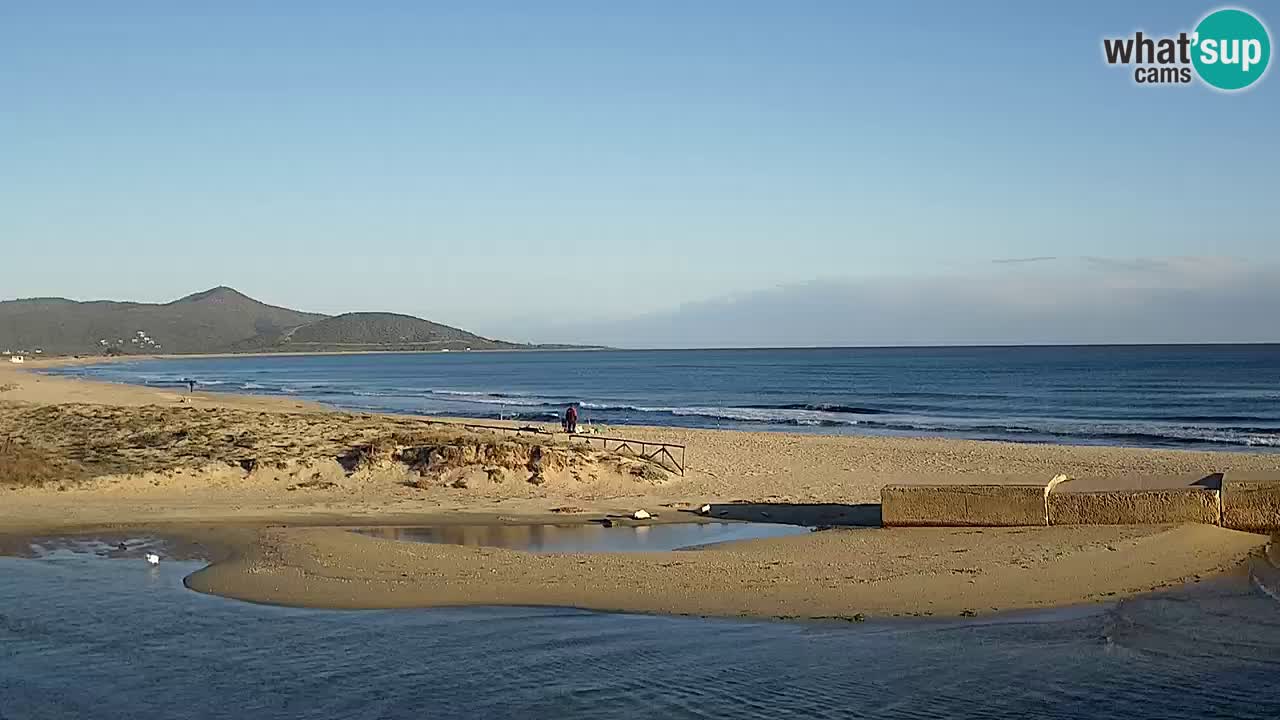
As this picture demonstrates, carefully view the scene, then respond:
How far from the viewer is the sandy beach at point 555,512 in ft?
36.7

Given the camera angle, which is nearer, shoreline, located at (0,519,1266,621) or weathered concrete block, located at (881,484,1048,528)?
shoreline, located at (0,519,1266,621)

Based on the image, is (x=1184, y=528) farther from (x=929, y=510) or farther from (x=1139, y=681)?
(x=1139, y=681)

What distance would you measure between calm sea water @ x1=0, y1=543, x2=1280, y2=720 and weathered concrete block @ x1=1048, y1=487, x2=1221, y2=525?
2.58 meters

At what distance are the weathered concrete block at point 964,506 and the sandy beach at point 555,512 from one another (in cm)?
21

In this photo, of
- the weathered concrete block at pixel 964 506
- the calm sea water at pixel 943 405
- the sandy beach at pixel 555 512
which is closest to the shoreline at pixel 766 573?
the sandy beach at pixel 555 512

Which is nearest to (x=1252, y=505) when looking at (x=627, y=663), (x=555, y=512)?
(x=627, y=663)

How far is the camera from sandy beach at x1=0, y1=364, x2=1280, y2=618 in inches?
440

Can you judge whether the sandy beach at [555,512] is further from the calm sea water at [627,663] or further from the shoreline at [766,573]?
the calm sea water at [627,663]

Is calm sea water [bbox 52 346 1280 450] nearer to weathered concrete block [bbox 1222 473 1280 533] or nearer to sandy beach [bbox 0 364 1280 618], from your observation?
sandy beach [bbox 0 364 1280 618]

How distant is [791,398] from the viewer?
7081 centimetres

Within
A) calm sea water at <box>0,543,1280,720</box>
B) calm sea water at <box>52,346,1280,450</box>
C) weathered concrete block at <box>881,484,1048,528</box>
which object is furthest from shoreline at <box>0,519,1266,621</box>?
calm sea water at <box>52,346,1280,450</box>

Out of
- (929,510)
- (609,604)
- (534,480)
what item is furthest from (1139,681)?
(534,480)

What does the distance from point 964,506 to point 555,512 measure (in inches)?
249

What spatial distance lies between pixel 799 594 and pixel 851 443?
74.3ft
